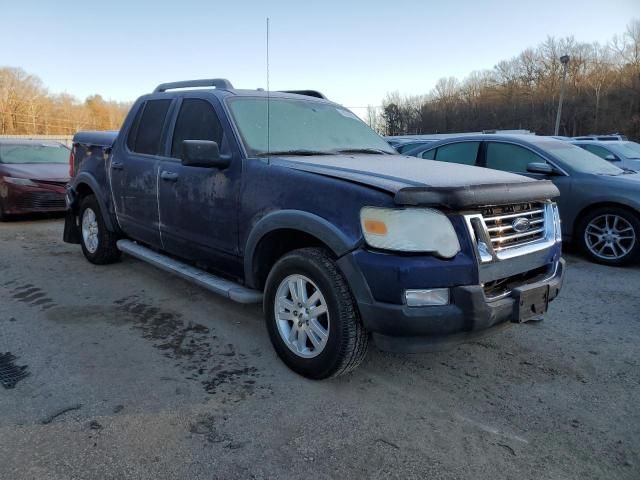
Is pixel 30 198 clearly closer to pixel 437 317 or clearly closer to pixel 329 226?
pixel 329 226

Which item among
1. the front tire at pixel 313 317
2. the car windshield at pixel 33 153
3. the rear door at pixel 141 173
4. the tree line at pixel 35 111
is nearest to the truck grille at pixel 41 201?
the car windshield at pixel 33 153

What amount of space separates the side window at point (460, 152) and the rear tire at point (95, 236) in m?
4.68

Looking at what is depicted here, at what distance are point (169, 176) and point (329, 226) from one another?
1.94m

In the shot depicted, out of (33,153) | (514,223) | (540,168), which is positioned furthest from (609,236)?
(33,153)

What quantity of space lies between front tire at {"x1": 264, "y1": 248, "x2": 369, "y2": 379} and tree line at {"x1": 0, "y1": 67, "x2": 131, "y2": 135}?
286ft

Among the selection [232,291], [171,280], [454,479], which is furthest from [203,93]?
[454,479]

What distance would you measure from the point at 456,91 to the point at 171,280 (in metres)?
80.6

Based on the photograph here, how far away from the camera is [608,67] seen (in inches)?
2261

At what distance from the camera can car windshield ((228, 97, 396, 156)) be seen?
3.71m

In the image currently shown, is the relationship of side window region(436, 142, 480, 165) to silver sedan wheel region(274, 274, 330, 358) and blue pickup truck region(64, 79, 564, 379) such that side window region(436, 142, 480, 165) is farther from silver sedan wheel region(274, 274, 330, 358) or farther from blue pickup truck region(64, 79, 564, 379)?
silver sedan wheel region(274, 274, 330, 358)

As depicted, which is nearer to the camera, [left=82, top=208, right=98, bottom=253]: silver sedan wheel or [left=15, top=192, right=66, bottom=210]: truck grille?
[left=82, top=208, right=98, bottom=253]: silver sedan wheel

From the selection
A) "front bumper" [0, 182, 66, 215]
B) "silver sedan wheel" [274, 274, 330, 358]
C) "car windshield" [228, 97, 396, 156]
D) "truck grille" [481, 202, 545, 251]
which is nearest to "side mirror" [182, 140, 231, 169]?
"car windshield" [228, 97, 396, 156]

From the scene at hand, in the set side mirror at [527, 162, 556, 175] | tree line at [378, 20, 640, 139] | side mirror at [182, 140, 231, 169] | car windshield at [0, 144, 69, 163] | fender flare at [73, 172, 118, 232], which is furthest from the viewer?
tree line at [378, 20, 640, 139]

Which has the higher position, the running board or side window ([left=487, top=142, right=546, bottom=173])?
side window ([left=487, top=142, right=546, bottom=173])
